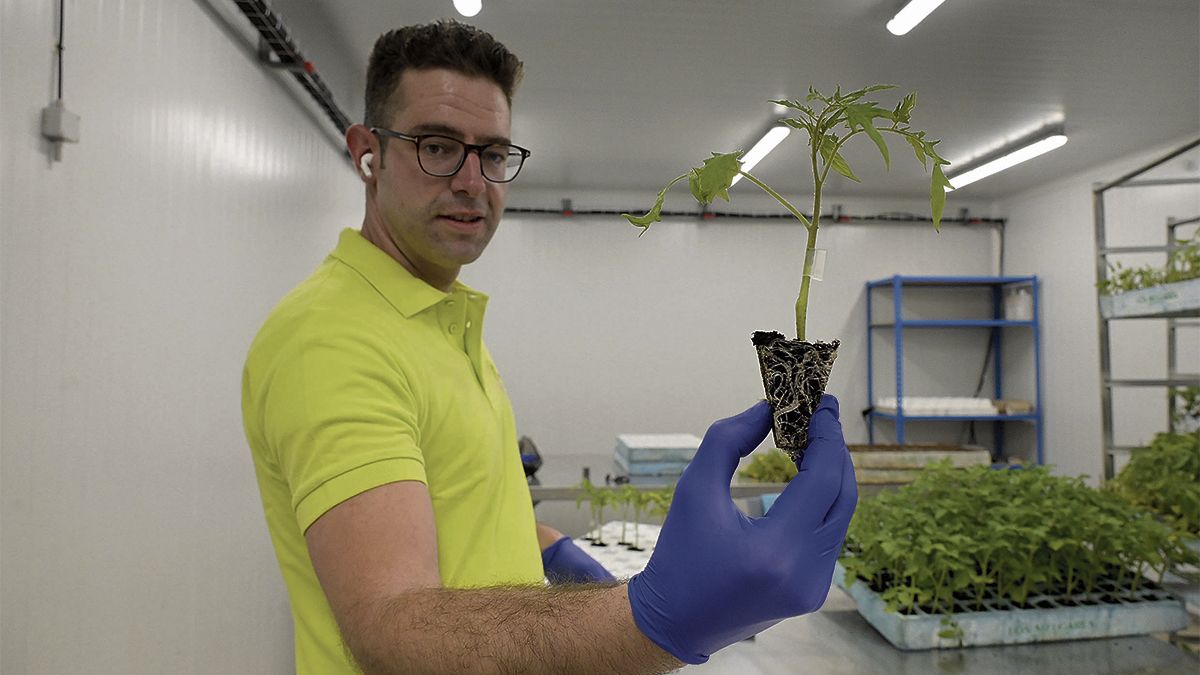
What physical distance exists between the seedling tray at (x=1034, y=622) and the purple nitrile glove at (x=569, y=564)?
2.11 ft

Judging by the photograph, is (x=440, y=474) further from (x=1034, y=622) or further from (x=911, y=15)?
(x=911, y=15)

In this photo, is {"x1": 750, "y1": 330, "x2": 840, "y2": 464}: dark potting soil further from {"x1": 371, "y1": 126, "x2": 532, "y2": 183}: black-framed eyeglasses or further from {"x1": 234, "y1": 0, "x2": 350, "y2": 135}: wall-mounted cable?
{"x1": 234, "y1": 0, "x2": 350, "y2": 135}: wall-mounted cable

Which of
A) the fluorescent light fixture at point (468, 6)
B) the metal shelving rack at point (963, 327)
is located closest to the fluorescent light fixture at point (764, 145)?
the fluorescent light fixture at point (468, 6)

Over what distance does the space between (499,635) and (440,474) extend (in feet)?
0.93

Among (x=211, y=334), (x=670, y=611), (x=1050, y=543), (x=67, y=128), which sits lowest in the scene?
(x=1050, y=543)

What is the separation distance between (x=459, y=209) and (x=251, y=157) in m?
1.73

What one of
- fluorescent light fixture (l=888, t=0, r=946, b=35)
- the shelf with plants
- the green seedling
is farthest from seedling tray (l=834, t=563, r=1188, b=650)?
fluorescent light fixture (l=888, t=0, r=946, b=35)

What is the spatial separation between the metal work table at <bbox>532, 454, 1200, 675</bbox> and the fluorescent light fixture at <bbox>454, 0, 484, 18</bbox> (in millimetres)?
2081

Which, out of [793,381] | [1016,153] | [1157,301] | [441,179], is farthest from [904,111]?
[1016,153]

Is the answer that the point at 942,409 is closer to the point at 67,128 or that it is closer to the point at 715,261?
the point at 715,261

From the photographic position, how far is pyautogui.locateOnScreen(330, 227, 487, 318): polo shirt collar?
904 mm

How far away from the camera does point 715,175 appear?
0.72m

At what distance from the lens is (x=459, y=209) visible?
37.6 inches

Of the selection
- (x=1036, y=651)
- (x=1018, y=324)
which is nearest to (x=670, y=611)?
(x=1036, y=651)
